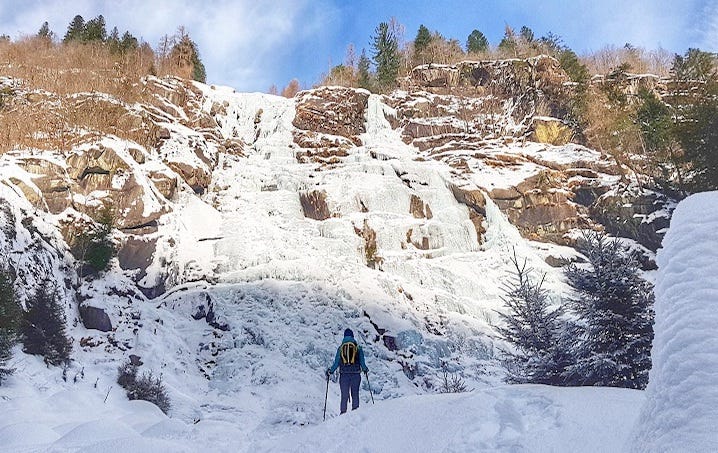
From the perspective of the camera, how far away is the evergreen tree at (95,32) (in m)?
41.9

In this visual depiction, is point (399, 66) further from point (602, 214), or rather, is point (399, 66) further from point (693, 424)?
point (693, 424)

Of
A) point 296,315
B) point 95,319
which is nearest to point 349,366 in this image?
point 296,315

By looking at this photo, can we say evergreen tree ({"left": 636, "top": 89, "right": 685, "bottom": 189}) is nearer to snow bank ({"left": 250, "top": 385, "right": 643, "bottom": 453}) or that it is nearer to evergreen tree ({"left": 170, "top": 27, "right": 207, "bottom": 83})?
snow bank ({"left": 250, "top": 385, "right": 643, "bottom": 453})

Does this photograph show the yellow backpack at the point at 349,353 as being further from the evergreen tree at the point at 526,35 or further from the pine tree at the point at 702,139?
the evergreen tree at the point at 526,35

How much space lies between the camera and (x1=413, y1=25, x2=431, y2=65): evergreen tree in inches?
1933

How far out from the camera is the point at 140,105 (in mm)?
28578

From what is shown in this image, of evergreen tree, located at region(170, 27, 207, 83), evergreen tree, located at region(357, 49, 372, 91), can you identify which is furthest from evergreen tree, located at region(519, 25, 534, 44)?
evergreen tree, located at region(170, 27, 207, 83)

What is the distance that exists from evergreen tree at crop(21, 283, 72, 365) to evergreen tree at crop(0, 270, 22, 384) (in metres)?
1.46

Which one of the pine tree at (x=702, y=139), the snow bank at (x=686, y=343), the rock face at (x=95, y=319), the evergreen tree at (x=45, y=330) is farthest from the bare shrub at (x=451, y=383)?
the snow bank at (x=686, y=343)

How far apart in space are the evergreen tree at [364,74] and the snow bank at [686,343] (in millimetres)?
45441

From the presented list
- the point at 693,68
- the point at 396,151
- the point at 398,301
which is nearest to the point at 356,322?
the point at 398,301

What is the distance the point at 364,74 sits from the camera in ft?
153

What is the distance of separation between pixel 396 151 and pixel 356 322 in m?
15.3

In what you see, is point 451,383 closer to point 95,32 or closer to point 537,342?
point 537,342
